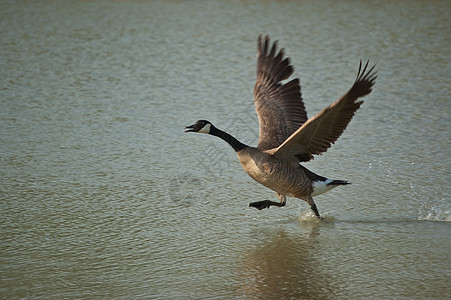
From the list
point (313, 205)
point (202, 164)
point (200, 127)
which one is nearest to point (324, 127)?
point (313, 205)

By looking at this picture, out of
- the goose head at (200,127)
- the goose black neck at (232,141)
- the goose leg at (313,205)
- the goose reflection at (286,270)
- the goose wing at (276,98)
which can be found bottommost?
the goose reflection at (286,270)

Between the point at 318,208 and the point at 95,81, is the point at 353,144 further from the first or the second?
the point at 95,81

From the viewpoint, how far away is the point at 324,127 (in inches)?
202

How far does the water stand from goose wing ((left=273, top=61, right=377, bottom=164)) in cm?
61

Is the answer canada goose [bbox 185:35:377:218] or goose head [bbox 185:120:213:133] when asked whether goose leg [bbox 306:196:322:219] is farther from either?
goose head [bbox 185:120:213:133]

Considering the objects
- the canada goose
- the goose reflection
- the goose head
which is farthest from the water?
the goose head

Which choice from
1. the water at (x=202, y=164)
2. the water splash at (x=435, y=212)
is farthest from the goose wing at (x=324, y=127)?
the water splash at (x=435, y=212)

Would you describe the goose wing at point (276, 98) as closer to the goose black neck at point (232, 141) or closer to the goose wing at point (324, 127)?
the goose black neck at point (232, 141)

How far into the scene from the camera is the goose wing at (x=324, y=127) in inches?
187

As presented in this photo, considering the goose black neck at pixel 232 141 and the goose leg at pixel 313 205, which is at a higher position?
the goose black neck at pixel 232 141

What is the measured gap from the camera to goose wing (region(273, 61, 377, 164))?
15.5 ft

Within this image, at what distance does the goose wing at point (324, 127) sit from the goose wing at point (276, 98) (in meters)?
0.51

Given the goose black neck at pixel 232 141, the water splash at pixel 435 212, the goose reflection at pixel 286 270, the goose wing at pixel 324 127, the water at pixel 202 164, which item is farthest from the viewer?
the goose black neck at pixel 232 141

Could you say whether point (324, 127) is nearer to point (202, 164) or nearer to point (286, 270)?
point (286, 270)
